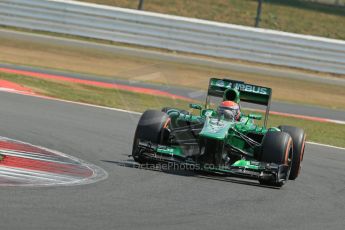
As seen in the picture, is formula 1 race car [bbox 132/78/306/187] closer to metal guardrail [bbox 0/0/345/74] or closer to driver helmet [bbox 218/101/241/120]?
driver helmet [bbox 218/101/241/120]

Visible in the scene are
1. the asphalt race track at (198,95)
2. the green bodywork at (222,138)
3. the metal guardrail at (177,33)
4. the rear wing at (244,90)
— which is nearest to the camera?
the green bodywork at (222,138)

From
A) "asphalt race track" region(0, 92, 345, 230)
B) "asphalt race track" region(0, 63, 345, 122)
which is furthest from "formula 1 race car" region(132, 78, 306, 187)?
"asphalt race track" region(0, 63, 345, 122)

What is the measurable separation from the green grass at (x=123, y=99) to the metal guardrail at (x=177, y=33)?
7.28 meters

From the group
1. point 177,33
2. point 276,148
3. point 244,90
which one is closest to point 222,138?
→ point 276,148

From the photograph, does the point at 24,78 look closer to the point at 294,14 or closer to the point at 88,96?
the point at 88,96

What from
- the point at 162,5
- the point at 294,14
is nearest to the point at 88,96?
the point at 162,5

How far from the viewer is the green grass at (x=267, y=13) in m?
37.6

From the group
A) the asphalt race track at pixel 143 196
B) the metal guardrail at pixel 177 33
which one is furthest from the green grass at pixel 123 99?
the metal guardrail at pixel 177 33

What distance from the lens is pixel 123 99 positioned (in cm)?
2109

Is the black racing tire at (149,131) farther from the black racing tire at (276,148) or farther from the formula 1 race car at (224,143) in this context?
the black racing tire at (276,148)

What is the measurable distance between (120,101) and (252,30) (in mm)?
9316

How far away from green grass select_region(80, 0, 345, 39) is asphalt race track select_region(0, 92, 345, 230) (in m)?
22.4

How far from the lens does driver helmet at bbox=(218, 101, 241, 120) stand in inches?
484

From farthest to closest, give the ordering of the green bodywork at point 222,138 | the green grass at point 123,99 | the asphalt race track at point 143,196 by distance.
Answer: the green grass at point 123,99
the green bodywork at point 222,138
the asphalt race track at point 143,196
